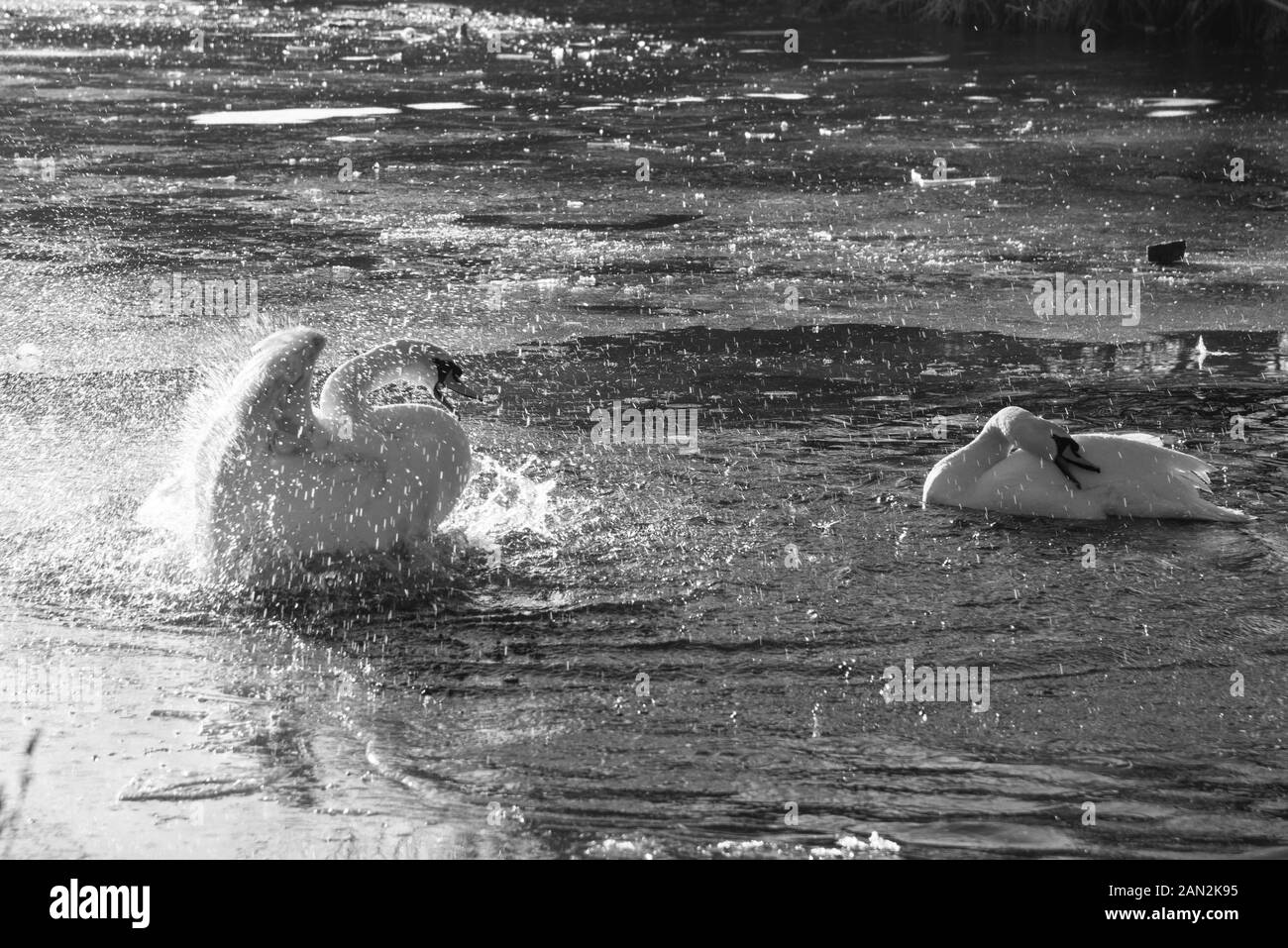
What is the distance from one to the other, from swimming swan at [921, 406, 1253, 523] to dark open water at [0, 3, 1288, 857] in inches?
4.2

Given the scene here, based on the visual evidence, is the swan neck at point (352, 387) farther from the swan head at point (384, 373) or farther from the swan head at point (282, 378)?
the swan head at point (282, 378)

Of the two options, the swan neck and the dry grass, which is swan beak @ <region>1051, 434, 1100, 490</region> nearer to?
the swan neck

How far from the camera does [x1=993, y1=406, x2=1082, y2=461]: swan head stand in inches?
278

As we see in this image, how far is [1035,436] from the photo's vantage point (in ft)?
23.2

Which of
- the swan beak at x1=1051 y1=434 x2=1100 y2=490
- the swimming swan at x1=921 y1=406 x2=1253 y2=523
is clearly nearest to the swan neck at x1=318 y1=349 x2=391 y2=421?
the swimming swan at x1=921 y1=406 x2=1253 y2=523

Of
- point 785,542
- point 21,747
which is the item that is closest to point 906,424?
point 785,542

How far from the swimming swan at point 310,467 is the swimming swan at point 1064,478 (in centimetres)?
209

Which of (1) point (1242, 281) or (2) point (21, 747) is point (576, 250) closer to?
(1) point (1242, 281)

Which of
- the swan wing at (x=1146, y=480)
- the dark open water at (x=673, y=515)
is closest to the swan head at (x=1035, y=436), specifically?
the swan wing at (x=1146, y=480)

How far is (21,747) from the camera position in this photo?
4.99 meters

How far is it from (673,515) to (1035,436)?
1530 millimetres

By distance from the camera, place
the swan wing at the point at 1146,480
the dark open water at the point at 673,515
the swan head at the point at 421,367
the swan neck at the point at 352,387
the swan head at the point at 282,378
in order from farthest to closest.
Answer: the swan wing at the point at 1146,480, the swan head at the point at 421,367, the swan neck at the point at 352,387, the swan head at the point at 282,378, the dark open water at the point at 673,515

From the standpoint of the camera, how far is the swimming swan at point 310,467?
6020mm
